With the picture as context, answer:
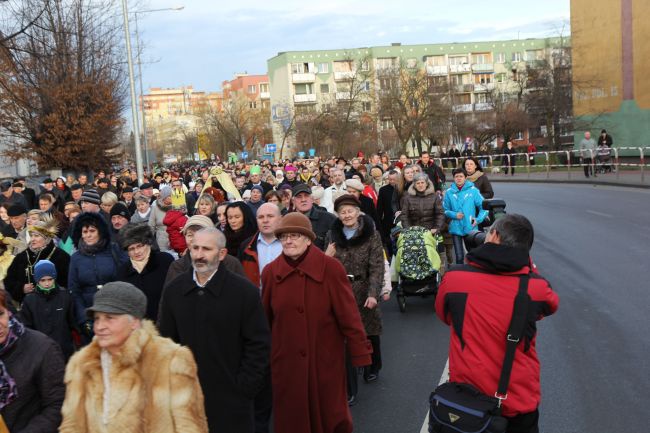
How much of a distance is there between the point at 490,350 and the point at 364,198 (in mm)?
6971

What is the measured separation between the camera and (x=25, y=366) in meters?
3.94

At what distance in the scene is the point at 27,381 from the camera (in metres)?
3.92

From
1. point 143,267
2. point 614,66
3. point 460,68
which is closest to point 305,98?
point 460,68

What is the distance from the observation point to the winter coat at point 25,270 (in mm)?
7555

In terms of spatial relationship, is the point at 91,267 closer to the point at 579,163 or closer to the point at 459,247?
the point at 459,247

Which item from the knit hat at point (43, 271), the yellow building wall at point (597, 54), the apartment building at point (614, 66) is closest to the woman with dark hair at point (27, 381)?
the knit hat at point (43, 271)

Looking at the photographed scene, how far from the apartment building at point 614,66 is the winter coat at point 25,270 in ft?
120

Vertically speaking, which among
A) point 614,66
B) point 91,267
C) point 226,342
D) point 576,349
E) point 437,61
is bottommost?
point 576,349

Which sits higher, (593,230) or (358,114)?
(358,114)

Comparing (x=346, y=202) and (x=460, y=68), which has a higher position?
(x=460, y=68)

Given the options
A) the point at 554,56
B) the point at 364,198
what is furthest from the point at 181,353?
the point at 554,56

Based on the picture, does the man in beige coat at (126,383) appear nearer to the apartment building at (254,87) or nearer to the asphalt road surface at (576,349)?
the asphalt road surface at (576,349)

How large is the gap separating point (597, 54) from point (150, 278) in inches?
1774

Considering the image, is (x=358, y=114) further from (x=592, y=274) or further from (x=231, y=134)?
(x=592, y=274)
